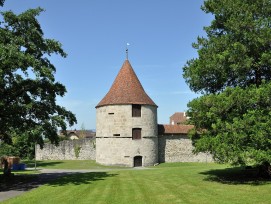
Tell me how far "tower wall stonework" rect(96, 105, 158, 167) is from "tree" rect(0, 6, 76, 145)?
51.2ft

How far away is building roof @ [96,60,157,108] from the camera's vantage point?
37.8 meters

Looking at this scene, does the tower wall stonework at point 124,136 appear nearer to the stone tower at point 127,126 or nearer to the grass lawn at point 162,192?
the stone tower at point 127,126

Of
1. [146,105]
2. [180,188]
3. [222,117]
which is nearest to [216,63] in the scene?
[222,117]

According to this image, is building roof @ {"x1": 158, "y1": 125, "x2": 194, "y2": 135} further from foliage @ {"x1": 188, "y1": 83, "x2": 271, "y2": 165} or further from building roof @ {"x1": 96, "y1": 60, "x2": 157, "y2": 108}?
foliage @ {"x1": 188, "y1": 83, "x2": 271, "y2": 165}

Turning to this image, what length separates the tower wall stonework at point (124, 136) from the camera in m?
37.6

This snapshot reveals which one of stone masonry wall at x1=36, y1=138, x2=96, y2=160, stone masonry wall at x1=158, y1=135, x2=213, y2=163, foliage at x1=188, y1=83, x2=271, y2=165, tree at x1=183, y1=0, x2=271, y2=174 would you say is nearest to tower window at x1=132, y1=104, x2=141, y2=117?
stone masonry wall at x1=158, y1=135, x2=213, y2=163

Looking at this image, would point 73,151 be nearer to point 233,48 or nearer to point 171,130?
point 171,130

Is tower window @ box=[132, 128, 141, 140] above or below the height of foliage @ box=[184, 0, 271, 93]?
below

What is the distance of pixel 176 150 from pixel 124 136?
7.61m

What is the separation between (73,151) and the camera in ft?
151

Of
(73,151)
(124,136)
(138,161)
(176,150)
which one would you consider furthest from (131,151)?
(73,151)

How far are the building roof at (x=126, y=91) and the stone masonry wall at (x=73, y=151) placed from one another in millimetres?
8392

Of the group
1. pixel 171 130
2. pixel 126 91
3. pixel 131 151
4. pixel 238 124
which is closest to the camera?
pixel 238 124

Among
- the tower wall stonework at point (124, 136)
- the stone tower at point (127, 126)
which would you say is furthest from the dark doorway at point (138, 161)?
the tower wall stonework at point (124, 136)
